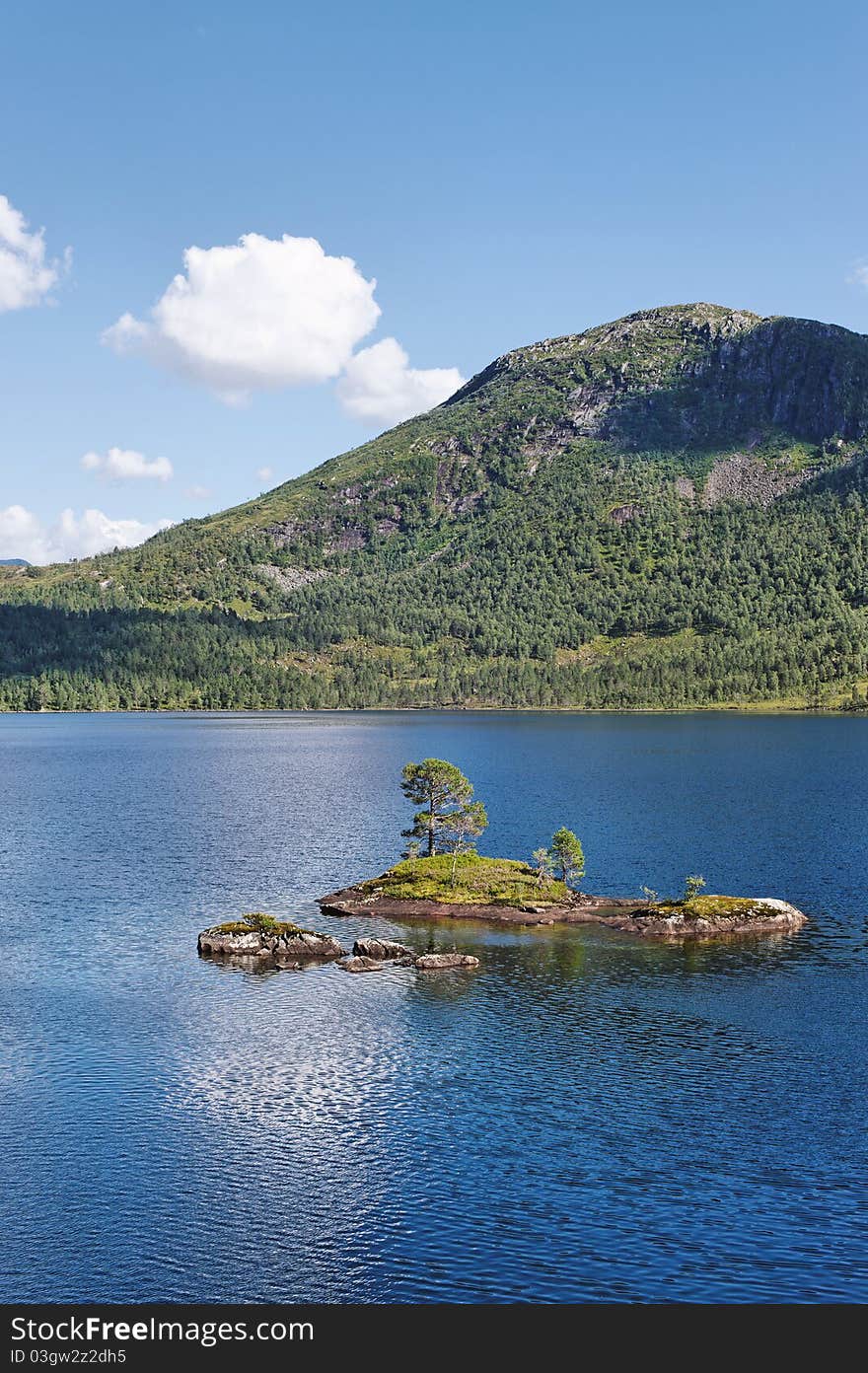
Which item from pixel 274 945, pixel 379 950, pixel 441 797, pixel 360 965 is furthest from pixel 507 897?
pixel 274 945

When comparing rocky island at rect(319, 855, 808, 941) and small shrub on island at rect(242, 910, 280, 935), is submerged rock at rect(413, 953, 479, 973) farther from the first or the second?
rocky island at rect(319, 855, 808, 941)

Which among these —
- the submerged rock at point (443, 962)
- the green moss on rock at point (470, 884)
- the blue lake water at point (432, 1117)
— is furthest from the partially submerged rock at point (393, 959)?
the green moss on rock at point (470, 884)

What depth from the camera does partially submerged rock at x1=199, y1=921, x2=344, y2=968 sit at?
9362cm

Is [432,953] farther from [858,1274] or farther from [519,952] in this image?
[858,1274]

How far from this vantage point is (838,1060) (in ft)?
221

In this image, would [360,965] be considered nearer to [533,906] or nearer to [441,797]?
[533,906]

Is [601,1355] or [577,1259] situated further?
[577,1259]

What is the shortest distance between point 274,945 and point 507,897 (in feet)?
97.9

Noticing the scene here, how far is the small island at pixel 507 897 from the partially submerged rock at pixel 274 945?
14.4 meters

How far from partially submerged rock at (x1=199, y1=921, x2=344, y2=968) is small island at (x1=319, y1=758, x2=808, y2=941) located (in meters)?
14.4

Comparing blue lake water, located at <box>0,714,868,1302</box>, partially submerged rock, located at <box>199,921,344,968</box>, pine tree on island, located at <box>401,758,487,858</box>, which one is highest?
pine tree on island, located at <box>401,758,487,858</box>

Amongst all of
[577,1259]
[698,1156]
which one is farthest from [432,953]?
[577,1259]

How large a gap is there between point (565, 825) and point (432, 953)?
7219cm

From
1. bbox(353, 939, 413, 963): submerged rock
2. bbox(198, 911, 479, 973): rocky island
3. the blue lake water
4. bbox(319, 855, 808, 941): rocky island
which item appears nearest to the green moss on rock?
bbox(319, 855, 808, 941): rocky island
